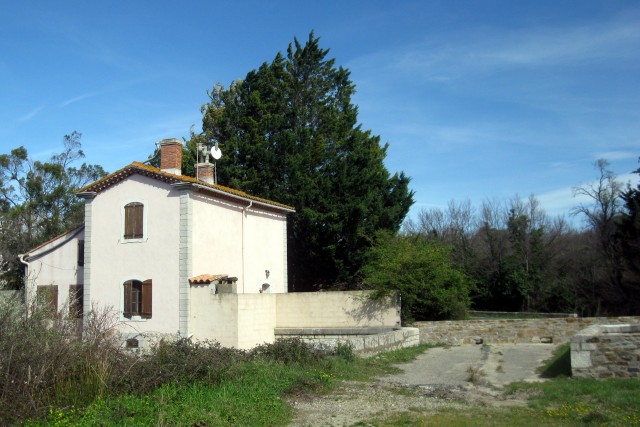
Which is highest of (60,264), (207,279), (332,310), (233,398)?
(60,264)

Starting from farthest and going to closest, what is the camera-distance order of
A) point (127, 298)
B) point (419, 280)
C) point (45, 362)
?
point (419, 280) → point (127, 298) → point (45, 362)

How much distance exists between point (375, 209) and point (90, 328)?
22.5m

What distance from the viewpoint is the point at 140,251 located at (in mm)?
20703

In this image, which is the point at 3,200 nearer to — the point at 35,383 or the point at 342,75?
the point at 342,75

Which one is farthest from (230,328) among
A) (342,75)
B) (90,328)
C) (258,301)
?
(342,75)

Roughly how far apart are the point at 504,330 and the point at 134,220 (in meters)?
14.9

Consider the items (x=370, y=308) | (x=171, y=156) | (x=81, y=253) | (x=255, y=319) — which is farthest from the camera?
(x=81, y=253)

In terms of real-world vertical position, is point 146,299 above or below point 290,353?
above

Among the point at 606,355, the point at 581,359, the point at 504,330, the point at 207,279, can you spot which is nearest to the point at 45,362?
the point at 581,359

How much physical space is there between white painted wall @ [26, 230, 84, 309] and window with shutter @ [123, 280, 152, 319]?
3.90m

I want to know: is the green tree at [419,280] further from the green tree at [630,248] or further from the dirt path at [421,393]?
the green tree at [630,248]

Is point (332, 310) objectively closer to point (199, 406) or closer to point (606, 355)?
point (606, 355)

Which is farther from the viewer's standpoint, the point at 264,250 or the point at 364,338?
the point at 264,250

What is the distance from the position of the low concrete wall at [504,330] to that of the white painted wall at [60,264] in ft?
47.7
